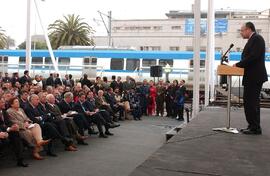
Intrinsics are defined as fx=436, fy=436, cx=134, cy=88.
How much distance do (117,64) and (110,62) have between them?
1.59 ft

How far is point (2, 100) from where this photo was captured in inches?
309

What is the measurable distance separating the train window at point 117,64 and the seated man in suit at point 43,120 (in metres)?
17.6

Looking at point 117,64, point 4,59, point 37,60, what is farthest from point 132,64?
point 4,59

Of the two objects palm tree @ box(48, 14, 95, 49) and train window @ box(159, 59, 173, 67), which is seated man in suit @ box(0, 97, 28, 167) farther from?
palm tree @ box(48, 14, 95, 49)

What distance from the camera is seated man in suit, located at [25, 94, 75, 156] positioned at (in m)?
8.47

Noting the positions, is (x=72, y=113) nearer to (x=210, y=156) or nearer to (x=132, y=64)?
(x=210, y=156)

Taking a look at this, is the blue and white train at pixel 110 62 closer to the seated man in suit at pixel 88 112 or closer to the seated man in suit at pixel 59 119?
the seated man in suit at pixel 88 112

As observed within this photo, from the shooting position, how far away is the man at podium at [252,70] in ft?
18.2

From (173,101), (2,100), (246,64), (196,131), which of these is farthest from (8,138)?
(173,101)

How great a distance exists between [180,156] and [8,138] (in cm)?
412

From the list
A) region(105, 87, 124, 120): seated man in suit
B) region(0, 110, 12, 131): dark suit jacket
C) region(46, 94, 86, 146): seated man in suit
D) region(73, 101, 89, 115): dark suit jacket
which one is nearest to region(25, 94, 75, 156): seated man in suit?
region(46, 94, 86, 146): seated man in suit

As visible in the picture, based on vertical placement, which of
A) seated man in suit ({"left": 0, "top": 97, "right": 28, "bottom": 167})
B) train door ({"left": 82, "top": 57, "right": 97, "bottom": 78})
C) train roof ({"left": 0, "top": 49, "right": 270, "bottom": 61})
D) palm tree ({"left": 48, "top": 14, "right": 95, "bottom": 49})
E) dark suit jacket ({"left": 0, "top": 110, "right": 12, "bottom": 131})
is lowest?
seated man in suit ({"left": 0, "top": 97, "right": 28, "bottom": 167})

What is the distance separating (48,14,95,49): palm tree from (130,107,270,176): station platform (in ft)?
144

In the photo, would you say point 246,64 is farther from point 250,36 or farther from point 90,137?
point 90,137
